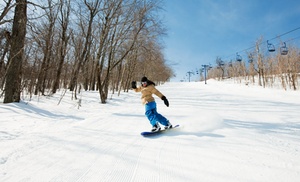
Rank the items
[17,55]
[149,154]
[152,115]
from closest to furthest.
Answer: [149,154] → [152,115] → [17,55]

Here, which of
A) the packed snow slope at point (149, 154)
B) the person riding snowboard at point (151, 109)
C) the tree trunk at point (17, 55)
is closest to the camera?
the packed snow slope at point (149, 154)

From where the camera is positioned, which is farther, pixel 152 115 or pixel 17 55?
pixel 17 55

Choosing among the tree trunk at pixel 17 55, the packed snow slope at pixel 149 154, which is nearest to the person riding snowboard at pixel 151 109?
the packed snow slope at pixel 149 154

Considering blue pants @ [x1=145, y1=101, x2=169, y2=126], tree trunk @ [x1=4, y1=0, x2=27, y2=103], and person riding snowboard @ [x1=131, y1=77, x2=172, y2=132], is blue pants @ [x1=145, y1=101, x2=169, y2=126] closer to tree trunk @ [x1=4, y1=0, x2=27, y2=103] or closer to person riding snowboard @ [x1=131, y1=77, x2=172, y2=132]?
person riding snowboard @ [x1=131, y1=77, x2=172, y2=132]

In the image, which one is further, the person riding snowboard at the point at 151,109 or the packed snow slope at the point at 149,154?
the person riding snowboard at the point at 151,109

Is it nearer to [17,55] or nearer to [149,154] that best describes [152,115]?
[149,154]

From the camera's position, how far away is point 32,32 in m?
7.22

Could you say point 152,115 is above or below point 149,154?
above

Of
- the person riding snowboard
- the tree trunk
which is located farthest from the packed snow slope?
the tree trunk

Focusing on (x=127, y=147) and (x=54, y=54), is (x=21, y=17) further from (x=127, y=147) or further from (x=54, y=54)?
(x=54, y=54)

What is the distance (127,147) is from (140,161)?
634 mm

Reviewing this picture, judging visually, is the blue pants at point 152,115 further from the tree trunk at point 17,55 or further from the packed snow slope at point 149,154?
the tree trunk at point 17,55

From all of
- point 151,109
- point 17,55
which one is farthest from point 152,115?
point 17,55

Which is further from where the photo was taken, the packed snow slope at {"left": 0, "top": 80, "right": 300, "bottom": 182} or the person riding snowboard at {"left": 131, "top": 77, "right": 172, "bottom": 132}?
the person riding snowboard at {"left": 131, "top": 77, "right": 172, "bottom": 132}
